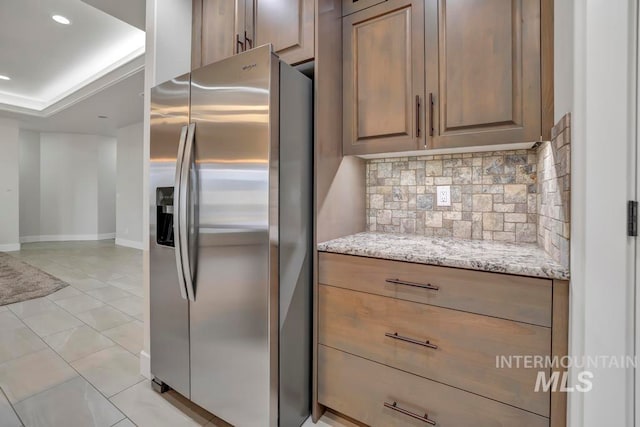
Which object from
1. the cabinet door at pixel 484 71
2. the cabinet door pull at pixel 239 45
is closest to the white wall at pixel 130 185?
the cabinet door pull at pixel 239 45

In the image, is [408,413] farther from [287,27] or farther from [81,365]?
[81,365]

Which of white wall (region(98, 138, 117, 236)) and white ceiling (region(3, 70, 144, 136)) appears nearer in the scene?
white ceiling (region(3, 70, 144, 136))

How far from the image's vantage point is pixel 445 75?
140 cm

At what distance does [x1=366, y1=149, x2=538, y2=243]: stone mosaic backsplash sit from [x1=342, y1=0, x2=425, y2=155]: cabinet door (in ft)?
1.21

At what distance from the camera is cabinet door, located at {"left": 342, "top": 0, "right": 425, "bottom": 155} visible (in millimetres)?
1466

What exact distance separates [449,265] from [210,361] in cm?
122

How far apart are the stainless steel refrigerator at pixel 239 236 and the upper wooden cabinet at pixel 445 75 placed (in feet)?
1.23

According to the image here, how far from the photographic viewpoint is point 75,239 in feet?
25.1

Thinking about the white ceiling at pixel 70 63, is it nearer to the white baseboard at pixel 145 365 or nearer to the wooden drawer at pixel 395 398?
the white baseboard at pixel 145 365

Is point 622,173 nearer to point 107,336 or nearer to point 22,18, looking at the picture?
point 107,336

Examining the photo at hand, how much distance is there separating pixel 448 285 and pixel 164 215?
1.49 m

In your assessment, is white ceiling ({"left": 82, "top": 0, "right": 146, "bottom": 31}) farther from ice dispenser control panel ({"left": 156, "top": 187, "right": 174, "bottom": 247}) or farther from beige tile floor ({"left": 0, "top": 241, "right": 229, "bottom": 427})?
beige tile floor ({"left": 0, "top": 241, "right": 229, "bottom": 427})

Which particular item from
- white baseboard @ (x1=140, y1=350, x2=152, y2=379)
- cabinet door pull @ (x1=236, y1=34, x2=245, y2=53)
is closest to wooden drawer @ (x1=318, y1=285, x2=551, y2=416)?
white baseboard @ (x1=140, y1=350, x2=152, y2=379)

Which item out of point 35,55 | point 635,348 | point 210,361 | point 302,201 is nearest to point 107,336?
point 210,361
